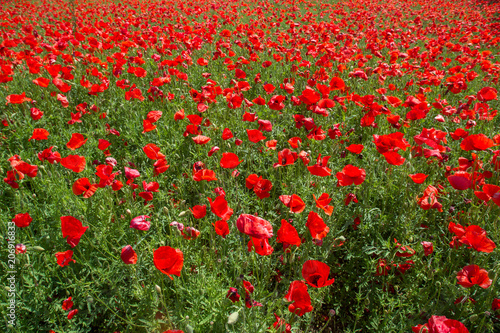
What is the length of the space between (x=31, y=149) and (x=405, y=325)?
3544 mm

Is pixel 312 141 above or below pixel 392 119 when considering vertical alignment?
below

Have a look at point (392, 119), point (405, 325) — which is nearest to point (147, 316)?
point (405, 325)

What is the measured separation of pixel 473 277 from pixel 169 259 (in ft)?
5.12

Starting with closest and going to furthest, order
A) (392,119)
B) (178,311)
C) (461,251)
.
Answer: (178,311), (461,251), (392,119)

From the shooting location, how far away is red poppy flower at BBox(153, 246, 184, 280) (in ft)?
4.33

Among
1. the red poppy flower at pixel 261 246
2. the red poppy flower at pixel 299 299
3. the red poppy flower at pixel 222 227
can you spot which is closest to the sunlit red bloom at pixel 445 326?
the red poppy flower at pixel 299 299

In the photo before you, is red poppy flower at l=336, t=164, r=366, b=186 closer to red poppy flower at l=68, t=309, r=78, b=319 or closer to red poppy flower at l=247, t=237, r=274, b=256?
red poppy flower at l=247, t=237, r=274, b=256

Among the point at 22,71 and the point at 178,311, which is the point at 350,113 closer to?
the point at 178,311

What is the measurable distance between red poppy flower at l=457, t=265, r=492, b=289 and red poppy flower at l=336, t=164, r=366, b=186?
73cm

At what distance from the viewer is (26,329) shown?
5.41 feet

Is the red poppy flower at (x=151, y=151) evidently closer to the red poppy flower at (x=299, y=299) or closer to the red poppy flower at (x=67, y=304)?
the red poppy flower at (x=67, y=304)

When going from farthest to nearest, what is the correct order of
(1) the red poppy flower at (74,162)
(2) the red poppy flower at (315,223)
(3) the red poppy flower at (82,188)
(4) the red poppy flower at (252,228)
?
(1) the red poppy flower at (74,162) < (3) the red poppy flower at (82,188) < (2) the red poppy flower at (315,223) < (4) the red poppy flower at (252,228)

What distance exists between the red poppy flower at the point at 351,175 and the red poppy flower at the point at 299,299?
2.94 feet

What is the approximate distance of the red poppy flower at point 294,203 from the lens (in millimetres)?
1682
